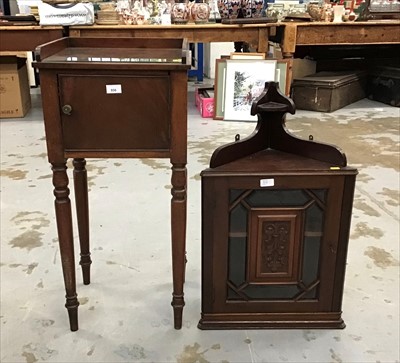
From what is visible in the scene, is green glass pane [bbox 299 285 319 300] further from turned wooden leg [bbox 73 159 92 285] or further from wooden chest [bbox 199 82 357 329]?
turned wooden leg [bbox 73 159 92 285]

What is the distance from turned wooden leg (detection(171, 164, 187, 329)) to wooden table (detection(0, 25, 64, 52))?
2961 millimetres

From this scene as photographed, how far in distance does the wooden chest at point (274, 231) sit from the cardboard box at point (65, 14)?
111 inches

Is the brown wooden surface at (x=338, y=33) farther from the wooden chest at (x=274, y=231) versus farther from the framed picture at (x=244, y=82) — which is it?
the wooden chest at (x=274, y=231)

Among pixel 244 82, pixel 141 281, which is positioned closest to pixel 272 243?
pixel 141 281

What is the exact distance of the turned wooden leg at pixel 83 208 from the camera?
5.55ft

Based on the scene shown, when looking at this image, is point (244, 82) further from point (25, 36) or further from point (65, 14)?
point (25, 36)

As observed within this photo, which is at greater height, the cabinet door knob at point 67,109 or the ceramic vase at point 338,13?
the ceramic vase at point 338,13

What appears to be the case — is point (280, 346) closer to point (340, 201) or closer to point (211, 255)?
point (211, 255)

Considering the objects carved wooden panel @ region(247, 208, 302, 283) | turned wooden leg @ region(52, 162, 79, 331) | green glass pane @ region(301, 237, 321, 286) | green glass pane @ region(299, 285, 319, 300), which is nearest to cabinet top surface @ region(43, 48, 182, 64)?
turned wooden leg @ region(52, 162, 79, 331)

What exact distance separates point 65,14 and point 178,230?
2951mm

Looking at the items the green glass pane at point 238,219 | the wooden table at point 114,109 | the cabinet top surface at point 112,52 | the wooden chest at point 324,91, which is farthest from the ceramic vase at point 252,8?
the green glass pane at point 238,219

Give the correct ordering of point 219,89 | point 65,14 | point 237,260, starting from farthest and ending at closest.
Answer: point 219,89, point 65,14, point 237,260

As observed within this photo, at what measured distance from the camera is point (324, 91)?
179 inches

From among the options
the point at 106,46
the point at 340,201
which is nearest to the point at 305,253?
the point at 340,201
